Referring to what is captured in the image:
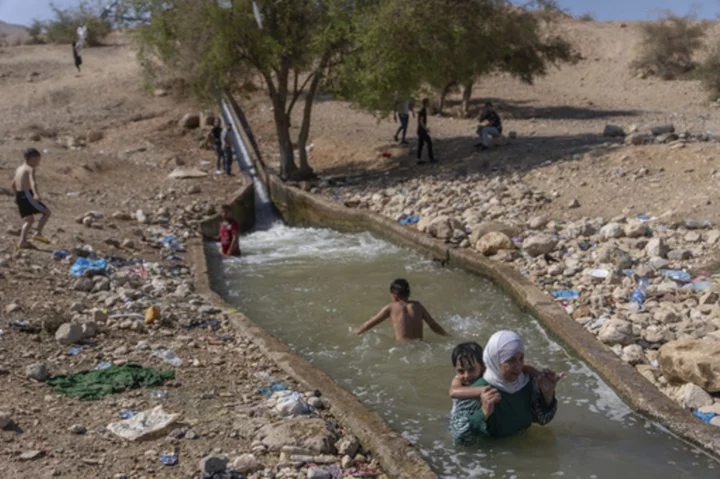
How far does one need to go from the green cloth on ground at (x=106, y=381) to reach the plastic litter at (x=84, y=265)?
3.19 meters

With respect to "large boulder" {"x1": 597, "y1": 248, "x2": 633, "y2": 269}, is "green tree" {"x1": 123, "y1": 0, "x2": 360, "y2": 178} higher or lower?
higher

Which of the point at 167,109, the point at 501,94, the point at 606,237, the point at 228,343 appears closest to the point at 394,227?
the point at 606,237

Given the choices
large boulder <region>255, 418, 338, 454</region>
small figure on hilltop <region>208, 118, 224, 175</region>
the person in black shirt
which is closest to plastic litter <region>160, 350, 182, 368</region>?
large boulder <region>255, 418, 338, 454</region>

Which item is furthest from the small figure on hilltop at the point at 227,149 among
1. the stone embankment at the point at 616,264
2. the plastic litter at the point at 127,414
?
the plastic litter at the point at 127,414

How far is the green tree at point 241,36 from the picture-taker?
51.3 ft

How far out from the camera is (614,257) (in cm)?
890

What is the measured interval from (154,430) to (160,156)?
16.2m

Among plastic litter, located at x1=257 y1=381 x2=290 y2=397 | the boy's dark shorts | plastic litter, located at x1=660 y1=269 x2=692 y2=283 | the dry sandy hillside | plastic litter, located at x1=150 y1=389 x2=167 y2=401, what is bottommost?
plastic litter, located at x1=257 y1=381 x2=290 y2=397

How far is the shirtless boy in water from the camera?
7.23m

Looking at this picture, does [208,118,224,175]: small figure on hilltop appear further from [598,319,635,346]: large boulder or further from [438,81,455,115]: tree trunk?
[598,319,635,346]: large boulder

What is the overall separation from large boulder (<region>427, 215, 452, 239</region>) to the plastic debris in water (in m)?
7.34

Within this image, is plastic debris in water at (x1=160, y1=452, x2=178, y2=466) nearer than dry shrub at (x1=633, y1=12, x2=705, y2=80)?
Yes

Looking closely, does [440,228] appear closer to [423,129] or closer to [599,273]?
[599,273]

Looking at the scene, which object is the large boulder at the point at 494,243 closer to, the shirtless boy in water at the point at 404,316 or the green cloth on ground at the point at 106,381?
the shirtless boy in water at the point at 404,316
